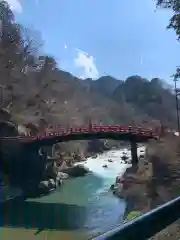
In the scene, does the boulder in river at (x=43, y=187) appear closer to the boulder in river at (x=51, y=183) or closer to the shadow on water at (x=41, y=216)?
the boulder in river at (x=51, y=183)

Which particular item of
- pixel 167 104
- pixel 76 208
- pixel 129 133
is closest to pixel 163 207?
pixel 76 208

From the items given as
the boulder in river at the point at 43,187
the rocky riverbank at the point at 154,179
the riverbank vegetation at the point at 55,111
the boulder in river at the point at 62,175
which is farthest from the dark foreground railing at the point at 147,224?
the boulder in river at the point at 62,175

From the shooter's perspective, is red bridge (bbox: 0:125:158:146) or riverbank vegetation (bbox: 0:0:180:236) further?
red bridge (bbox: 0:125:158:146)

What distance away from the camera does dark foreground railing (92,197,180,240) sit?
2514mm

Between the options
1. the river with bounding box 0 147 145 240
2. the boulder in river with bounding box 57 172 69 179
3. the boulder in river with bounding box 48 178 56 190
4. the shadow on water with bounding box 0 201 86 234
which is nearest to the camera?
the river with bounding box 0 147 145 240

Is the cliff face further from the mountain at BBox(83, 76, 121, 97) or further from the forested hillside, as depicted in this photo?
the mountain at BBox(83, 76, 121, 97)

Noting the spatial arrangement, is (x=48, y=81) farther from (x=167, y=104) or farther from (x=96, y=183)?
(x=167, y=104)

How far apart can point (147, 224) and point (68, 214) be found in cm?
2813

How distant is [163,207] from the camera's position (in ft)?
11.7

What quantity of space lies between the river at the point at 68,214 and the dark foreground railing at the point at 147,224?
16.0 meters

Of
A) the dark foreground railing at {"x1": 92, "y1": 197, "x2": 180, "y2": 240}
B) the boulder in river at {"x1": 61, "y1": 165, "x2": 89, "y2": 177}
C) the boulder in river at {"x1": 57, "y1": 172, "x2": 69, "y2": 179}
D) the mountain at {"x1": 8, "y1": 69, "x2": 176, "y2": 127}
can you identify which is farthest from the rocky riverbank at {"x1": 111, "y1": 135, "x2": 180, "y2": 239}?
the mountain at {"x1": 8, "y1": 69, "x2": 176, "y2": 127}

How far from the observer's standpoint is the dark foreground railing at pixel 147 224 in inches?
99.0

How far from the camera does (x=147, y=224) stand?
124 inches

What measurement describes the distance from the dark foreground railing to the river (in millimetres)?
15984
